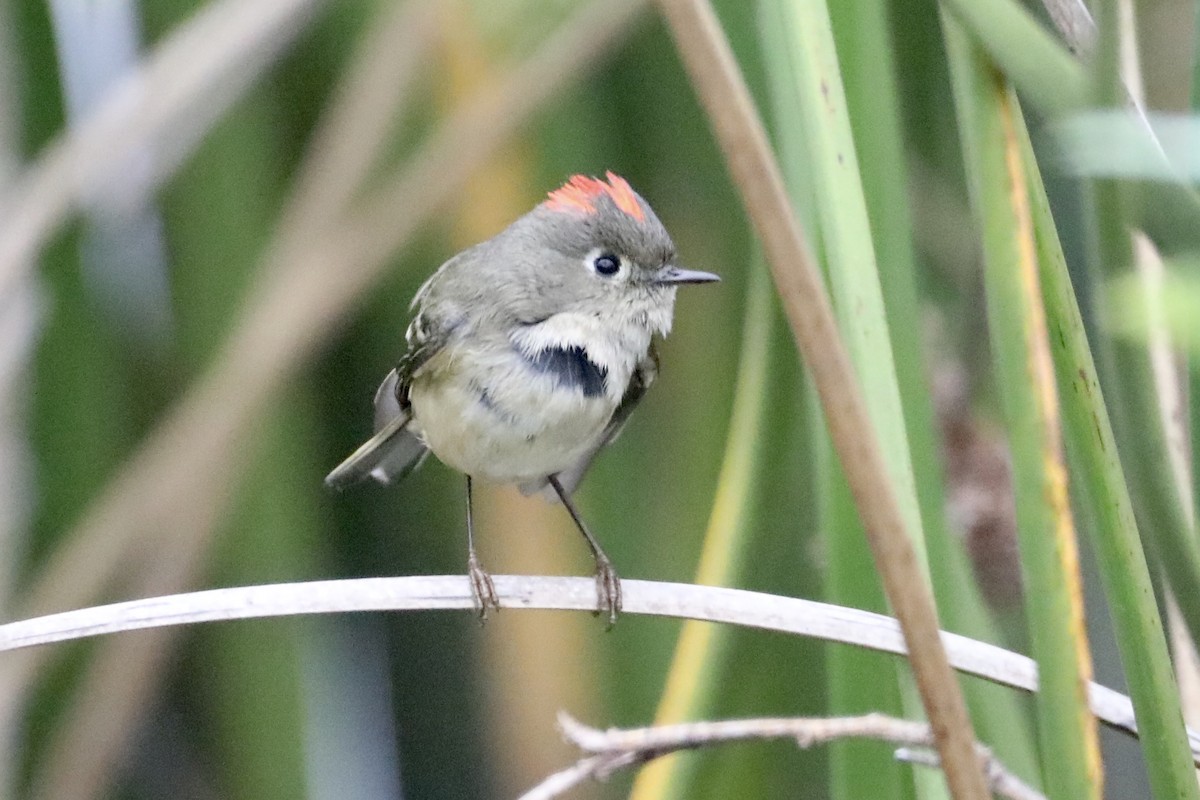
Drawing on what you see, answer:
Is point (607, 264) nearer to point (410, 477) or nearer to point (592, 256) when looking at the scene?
point (592, 256)

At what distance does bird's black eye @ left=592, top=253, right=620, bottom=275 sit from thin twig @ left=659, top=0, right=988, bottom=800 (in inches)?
29.0

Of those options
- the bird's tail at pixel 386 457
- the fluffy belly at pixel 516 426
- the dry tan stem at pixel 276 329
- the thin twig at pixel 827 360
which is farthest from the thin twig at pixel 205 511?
the thin twig at pixel 827 360

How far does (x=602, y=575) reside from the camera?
1233mm

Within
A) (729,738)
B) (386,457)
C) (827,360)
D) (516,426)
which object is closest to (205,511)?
(386,457)

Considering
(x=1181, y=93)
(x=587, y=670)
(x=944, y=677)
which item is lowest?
(x=587, y=670)

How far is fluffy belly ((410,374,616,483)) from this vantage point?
1.20m

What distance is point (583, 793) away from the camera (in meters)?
1.51

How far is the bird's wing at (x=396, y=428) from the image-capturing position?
1.31 meters

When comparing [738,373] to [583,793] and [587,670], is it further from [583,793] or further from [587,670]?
[583,793]

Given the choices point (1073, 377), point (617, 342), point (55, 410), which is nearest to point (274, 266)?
point (55, 410)

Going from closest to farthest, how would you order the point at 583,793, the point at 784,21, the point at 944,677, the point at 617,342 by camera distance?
the point at 944,677 → the point at 784,21 → the point at 617,342 → the point at 583,793

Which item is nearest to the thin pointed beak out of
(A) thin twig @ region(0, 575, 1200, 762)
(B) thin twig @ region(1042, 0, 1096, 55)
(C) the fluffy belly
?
(C) the fluffy belly

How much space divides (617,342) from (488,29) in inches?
14.9

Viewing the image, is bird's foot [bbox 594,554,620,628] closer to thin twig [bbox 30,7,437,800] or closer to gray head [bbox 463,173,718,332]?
gray head [bbox 463,173,718,332]
